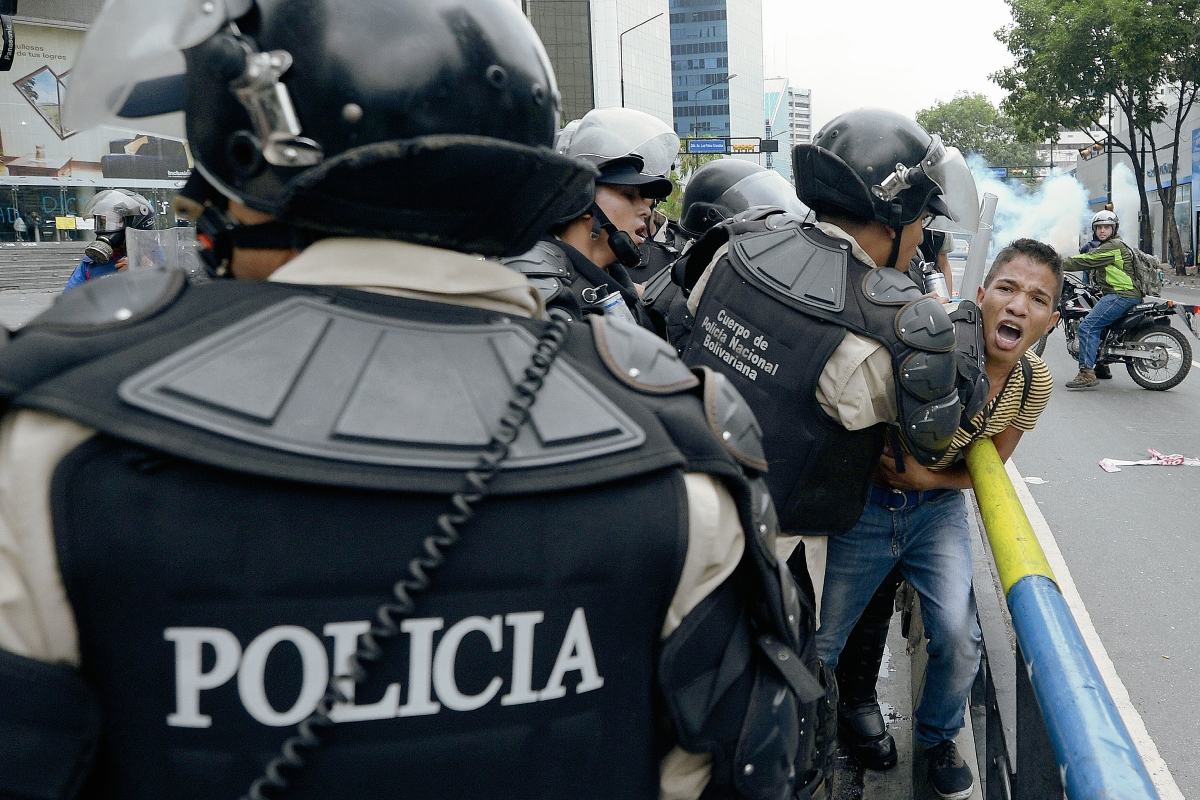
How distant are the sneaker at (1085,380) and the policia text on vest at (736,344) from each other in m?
9.55

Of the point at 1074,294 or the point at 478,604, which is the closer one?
the point at 478,604

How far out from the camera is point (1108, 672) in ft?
13.7

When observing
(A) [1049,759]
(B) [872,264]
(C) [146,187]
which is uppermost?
(B) [872,264]

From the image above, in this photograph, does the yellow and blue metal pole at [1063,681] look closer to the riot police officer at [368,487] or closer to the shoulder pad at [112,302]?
the riot police officer at [368,487]

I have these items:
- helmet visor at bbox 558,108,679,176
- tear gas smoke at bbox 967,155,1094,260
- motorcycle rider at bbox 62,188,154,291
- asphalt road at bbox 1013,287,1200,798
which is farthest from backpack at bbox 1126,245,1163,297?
tear gas smoke at bbox 967,155,1094,260

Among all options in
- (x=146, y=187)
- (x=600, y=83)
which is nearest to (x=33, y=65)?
(x=146, y=187)

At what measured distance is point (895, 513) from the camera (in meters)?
3.13

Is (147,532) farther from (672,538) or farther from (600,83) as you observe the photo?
(600,83)

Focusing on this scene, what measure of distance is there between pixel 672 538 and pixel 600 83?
67.0m

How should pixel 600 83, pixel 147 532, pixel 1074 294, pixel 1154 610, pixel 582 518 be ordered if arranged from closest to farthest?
pixel 147 532
pixel 582 518
pixel 1154 610
pixel 1074 294
pixel 600 83

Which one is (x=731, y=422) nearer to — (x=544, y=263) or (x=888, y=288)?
(x=888, y=288)

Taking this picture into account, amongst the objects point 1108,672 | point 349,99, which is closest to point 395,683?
point 349,99

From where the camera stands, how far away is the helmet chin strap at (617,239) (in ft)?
11.8

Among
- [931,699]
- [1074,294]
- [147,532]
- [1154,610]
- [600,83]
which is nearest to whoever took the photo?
[147,532]
